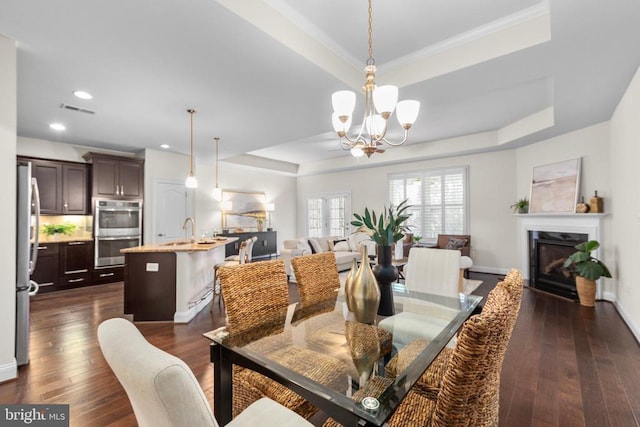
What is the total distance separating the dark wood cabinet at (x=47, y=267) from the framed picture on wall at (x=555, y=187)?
27.5ft

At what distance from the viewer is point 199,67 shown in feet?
9.02

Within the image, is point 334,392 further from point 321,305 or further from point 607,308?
point 607,308

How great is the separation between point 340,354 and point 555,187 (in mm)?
5310

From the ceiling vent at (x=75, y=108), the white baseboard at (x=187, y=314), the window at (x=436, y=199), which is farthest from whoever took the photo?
the window at (x=436, y=199)

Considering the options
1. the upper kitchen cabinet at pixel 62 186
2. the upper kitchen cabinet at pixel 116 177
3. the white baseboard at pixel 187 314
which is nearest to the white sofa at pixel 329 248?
the white baseboard at pixel 187 314

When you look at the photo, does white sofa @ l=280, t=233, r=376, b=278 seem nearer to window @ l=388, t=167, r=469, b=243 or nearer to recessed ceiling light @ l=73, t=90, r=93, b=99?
window @ l=388, t=167, r=469, b=243

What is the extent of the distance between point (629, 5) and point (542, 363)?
2.73 meters

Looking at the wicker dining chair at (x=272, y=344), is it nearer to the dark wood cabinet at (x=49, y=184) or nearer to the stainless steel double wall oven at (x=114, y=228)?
the stainless steel double wall oven at (x=114, y=228)

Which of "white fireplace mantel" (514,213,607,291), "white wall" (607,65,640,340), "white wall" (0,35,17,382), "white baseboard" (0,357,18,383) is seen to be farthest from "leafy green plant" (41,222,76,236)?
"white fireplace mantel" (514,213,607,291)

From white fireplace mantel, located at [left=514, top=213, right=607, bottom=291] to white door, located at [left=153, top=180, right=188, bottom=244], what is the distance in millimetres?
6799

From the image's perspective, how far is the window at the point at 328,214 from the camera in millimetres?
→ 8695

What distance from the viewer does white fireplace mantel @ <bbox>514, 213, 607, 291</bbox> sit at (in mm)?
4324

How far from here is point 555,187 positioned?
4.93 metres

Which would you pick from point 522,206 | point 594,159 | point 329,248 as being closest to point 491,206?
point 522,206
